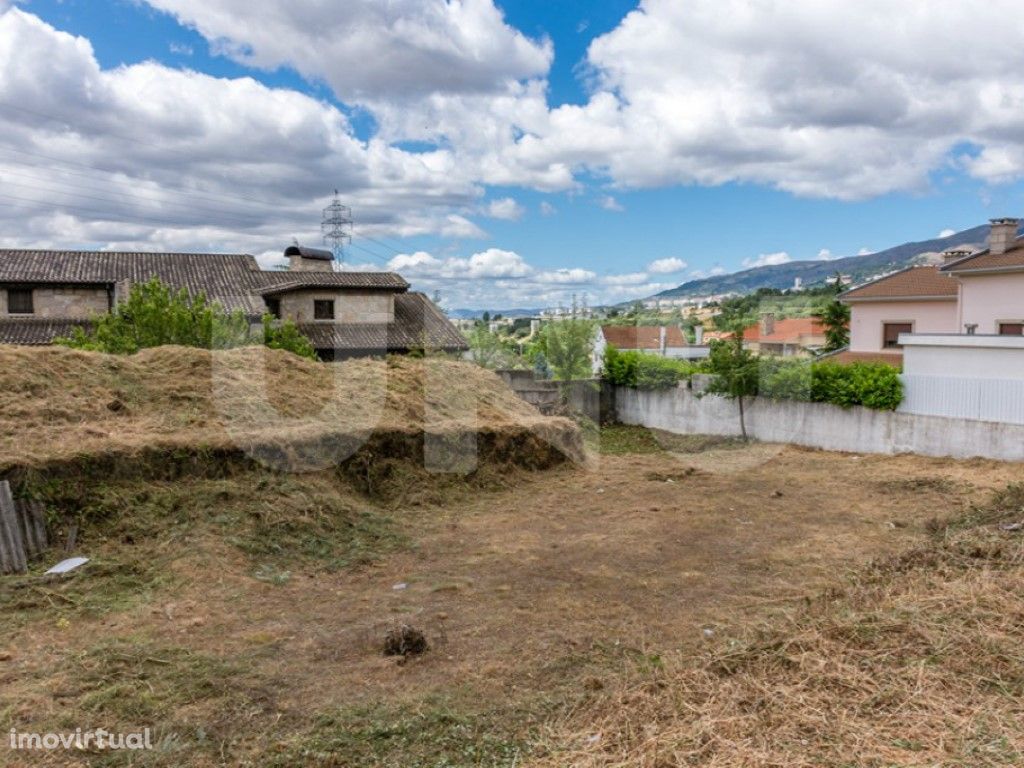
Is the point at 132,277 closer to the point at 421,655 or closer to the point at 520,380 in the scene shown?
the point at 520,380

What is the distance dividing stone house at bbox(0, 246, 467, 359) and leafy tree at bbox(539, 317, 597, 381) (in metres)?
3.72

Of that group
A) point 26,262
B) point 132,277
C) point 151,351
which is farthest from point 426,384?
point 26,262

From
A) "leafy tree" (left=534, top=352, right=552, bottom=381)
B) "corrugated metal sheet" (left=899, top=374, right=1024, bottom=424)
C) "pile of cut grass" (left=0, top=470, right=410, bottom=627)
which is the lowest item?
"pile of cut grass" (left=0, top=470, right=410, bottom=627)

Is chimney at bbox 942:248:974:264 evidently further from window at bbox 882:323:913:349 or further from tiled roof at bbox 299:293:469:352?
tiled roof at bbox 299:293:469:352

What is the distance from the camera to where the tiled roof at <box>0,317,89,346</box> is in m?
18.8

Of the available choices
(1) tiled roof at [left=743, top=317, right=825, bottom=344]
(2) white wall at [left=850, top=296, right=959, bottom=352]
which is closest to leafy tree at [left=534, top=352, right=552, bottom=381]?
(2) white wall at [left=850, top=296, right=959, bottom=352]

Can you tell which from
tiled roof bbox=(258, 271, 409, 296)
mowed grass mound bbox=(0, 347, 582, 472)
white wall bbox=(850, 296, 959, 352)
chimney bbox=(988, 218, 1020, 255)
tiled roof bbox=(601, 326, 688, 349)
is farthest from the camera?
tiled roof bbox=(601, 326, 688, 349)

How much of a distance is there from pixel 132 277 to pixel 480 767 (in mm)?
22284

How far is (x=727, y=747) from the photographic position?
8.45 ft

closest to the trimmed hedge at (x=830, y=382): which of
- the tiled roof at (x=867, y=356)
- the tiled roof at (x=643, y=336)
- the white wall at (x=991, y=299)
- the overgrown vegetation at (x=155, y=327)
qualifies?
the tiled roof at (x=867, y=356)

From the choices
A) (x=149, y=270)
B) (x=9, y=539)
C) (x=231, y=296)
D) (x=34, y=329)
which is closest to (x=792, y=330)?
(x=231, y=296)

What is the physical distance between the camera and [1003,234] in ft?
50.9

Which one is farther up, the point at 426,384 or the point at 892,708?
the point at 426,384

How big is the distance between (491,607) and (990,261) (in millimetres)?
15502
